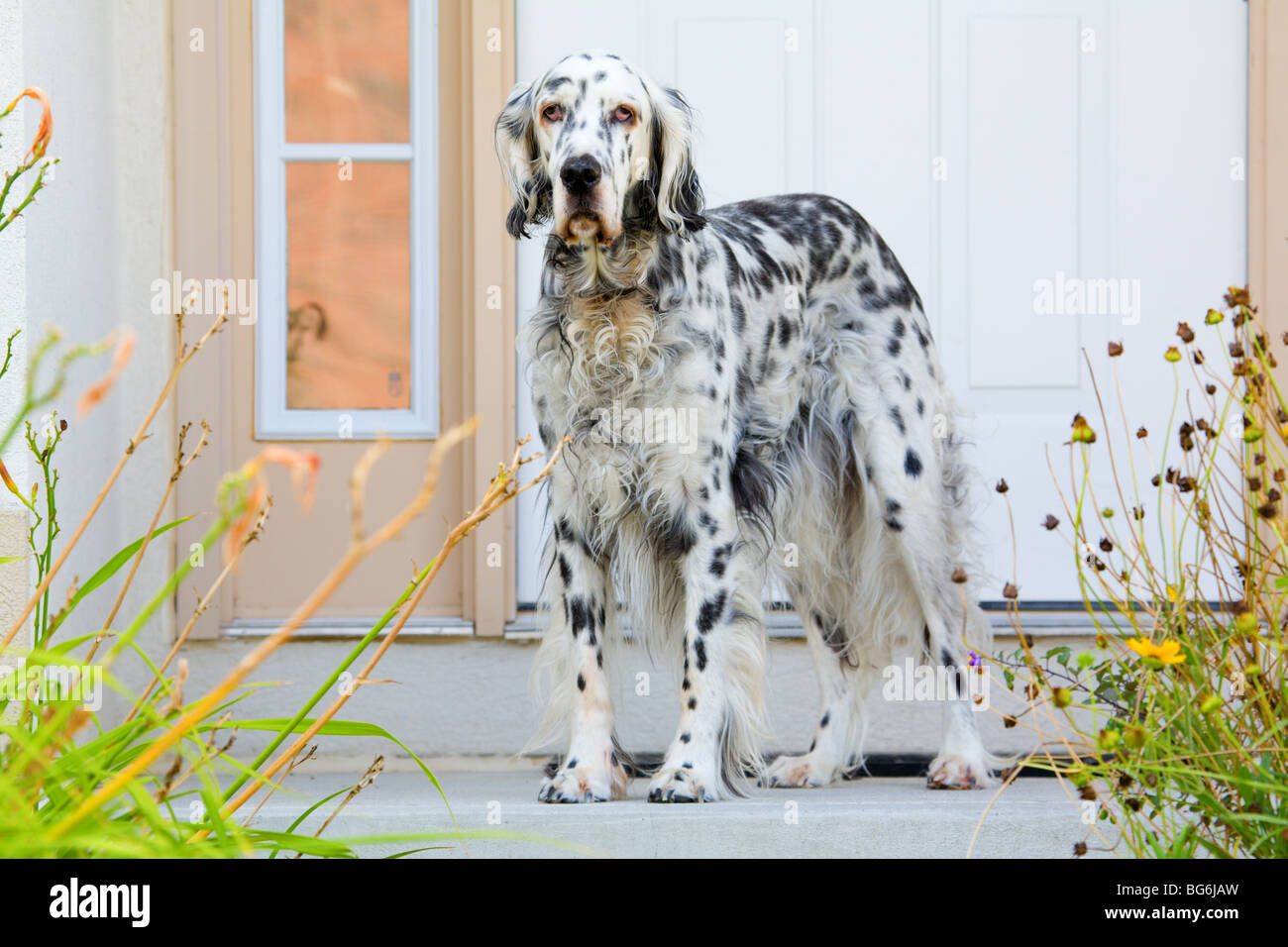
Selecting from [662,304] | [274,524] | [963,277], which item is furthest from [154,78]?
[963,277]

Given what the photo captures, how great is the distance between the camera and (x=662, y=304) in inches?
111

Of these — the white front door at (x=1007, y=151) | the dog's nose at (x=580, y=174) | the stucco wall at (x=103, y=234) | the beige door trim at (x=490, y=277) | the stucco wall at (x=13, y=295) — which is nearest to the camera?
the dog's nose at (x=580, y=174)

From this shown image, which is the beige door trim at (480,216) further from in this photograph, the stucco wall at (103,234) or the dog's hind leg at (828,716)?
the dog's hind leg at (828,716)

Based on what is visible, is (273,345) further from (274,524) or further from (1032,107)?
(1032,107)

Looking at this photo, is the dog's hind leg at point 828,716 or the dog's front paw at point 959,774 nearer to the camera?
the dog's front paw at point 959,774

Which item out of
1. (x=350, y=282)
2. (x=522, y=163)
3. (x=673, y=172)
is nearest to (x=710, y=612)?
(x=673, y=172)

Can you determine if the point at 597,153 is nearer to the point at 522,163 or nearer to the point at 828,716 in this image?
the point at 522,163

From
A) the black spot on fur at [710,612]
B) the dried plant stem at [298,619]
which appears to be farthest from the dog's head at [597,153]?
the dried plant stem at [298,619]

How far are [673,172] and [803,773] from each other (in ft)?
5.01

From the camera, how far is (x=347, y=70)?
3.97 metres

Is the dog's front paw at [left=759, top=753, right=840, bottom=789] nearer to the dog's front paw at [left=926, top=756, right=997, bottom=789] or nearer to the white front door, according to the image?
the dog's front paw at [left=926, top=756, right=997, bottom=789]

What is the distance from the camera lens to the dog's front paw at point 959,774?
3.05m

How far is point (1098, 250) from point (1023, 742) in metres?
1.50

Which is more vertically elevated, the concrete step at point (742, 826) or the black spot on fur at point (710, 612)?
the black spot on fur at point (710, 612)
